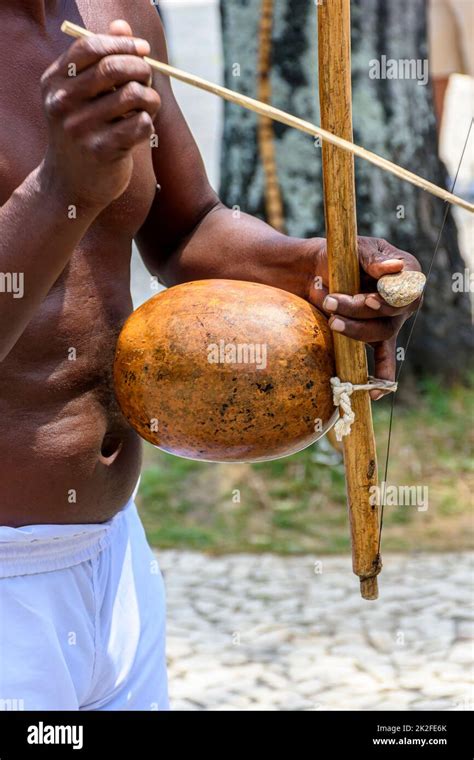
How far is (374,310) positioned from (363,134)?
524 centimetres

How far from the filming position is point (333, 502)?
6.52 meters

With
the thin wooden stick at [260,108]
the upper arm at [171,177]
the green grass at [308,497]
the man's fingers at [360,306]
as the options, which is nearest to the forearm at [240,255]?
the upper arm at [171,177]

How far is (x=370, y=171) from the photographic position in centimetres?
700

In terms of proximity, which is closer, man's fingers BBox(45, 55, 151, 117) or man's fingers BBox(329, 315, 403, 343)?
man's fingers BBox(45, 55, 151, 117)

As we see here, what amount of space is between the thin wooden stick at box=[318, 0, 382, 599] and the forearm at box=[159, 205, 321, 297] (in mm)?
269

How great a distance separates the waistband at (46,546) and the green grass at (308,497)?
3.92m

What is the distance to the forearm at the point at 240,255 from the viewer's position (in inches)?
92.1

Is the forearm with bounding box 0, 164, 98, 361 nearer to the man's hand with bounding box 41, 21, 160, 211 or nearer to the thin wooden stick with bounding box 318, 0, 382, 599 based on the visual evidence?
the man's hand with bounding box 41, 21, 160, 211

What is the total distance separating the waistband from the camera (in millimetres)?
2088
